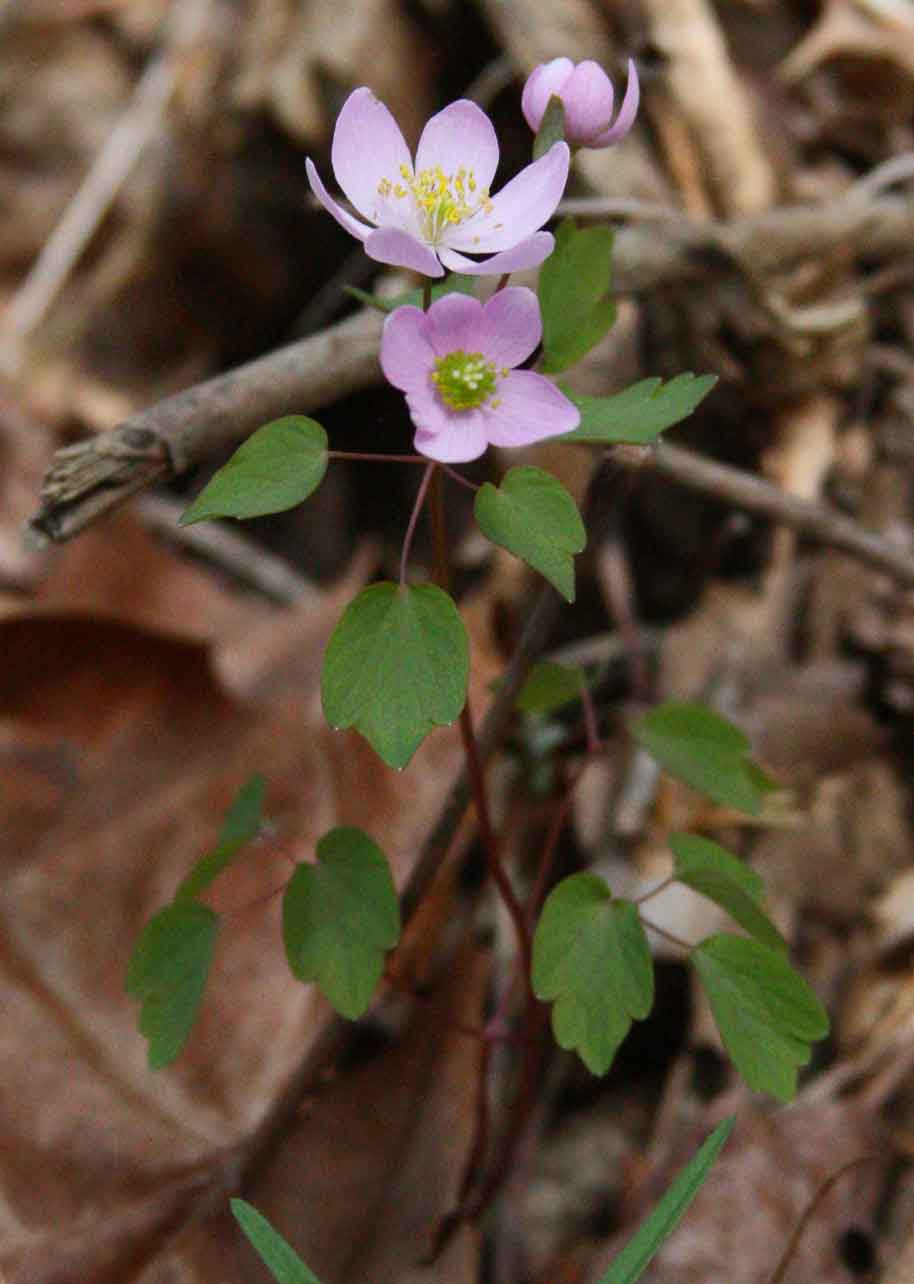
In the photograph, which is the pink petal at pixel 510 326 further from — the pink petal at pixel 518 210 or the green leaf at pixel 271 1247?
the green leaf at pixel 271 1247

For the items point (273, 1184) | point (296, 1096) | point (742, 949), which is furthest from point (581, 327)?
point (273, 1184)

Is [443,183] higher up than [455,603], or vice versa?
[443,183]

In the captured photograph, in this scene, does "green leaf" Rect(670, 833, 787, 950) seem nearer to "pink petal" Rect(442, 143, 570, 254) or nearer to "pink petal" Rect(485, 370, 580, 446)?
"pink petal" Rect(485, 370, 580, 446)

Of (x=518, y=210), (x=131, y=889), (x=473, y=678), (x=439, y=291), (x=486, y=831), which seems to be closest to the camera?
(x=518, y=210)

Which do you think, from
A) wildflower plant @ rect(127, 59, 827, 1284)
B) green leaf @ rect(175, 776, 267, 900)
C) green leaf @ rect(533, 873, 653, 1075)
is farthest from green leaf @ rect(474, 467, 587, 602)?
green leaf @ rect(175, 776, 267, 900)

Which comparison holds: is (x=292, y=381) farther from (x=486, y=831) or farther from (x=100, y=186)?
(x=100, y=186)

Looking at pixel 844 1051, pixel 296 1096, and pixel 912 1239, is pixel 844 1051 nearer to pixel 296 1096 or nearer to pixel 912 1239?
pixel 912 1239

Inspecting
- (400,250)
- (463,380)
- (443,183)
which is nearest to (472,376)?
(463,380)
